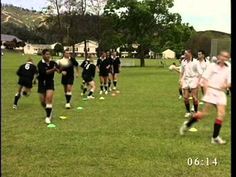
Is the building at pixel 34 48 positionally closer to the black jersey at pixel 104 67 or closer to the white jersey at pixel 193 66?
the white jersey at pixel 193 66

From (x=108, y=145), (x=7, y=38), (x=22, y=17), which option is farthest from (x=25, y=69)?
(x=108, y=145)

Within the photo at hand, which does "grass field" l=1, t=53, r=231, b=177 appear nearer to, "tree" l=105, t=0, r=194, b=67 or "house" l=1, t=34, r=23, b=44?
"tree" l=105, t=0, r=194, b=67

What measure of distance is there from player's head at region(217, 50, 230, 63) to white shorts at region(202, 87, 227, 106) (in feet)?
0.39

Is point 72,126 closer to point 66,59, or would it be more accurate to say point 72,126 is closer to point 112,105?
point 112,105

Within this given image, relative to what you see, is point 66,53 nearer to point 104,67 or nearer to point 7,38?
point 7,38

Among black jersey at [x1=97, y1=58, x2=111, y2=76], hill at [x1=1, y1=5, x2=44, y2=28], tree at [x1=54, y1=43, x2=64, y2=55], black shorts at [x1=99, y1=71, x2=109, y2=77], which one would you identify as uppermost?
hill at [x1=1, y1=5, x2=44, y2=28]

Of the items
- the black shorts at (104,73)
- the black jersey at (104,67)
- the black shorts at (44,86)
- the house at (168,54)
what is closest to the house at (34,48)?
the house at (168,54)

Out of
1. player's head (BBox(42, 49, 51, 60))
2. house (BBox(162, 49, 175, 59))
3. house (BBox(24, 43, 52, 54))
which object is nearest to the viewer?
house (BBox(24, 43, 52, 54))

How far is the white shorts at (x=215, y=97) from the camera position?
167 cm

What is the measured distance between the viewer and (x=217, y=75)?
1631 mm

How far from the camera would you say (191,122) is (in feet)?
6.77

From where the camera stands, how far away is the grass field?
6.07 metres

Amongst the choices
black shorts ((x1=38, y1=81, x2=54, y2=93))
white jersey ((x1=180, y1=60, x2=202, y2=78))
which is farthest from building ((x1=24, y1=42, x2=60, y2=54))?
black shorts ((x1=38, y1=81, x2=54, y2=93))

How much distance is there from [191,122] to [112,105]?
12436 millimetres
